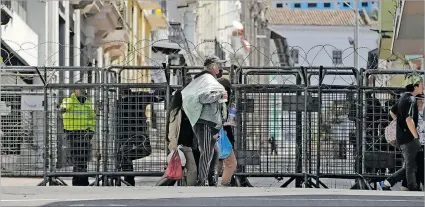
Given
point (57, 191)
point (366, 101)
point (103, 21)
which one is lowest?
point (57, 191)

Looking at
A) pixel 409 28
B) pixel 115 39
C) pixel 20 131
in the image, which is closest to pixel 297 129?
pixel 20 131

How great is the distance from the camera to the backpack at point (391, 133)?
15.0 meters

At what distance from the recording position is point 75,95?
15.8 m

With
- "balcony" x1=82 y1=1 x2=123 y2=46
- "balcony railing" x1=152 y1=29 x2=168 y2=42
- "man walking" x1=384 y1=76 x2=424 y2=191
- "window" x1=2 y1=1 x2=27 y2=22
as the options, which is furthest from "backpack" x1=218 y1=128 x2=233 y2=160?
"balcony railing" x1=152 y1=29 x2=168 y2=42

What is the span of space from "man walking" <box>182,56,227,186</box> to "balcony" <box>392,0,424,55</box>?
524 inches

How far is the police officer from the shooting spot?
15656 millimetres

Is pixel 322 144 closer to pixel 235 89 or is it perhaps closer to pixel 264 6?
pixel 235 89

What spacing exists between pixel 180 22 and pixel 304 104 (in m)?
45.4

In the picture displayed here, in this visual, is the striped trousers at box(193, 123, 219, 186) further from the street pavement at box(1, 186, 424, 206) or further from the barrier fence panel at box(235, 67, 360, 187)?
the barrier fence panel at box(235, 67, 360, 187)

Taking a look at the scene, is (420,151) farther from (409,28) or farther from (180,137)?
(409,28)

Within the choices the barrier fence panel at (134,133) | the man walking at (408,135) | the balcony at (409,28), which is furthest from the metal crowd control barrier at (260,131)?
the balcony at (409,28)

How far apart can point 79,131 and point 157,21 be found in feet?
140

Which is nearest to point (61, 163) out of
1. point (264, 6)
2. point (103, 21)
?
point (103, 21)

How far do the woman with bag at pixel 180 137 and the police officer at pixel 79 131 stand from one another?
2.91 m
